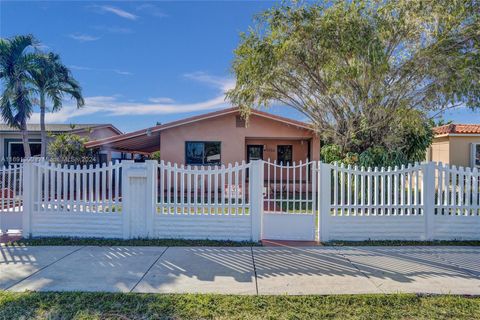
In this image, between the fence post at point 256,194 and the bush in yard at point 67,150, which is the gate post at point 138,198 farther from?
the bush in yard at point 67,150

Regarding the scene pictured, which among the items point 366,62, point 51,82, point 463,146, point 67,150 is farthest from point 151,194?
point 463,146

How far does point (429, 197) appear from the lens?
662cm

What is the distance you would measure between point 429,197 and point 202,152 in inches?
397

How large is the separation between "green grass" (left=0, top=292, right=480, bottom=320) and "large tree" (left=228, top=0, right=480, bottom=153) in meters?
6.29

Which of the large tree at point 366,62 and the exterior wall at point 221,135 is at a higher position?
the large tree at point 366,62

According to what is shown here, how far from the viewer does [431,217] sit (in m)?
6.68

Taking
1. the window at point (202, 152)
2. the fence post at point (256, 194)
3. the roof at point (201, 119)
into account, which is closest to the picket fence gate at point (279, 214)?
the fence post at point (256, 194)

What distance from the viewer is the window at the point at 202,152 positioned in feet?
48.0

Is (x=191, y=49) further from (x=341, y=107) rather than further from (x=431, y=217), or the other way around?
(x=431, y=217)

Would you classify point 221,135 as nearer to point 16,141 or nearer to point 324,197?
point 324,197

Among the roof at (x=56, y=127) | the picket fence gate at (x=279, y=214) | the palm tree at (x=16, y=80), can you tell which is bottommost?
the picket fence gate at (x=279, y=214)

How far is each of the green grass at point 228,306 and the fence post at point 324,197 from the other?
8.51ft

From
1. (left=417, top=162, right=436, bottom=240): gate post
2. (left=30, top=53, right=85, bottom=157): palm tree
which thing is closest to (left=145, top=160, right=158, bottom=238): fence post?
(left=417, top=162, right=436, bottom=240): gate post

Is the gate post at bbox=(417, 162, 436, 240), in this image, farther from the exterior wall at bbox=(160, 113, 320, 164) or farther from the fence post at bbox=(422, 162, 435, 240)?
the exterior wall at bbox=(160, 113, 320, 164)
